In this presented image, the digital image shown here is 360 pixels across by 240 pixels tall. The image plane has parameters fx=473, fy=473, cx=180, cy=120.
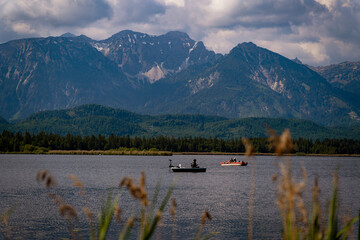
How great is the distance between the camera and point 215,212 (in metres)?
56.4

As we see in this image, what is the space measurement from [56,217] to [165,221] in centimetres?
1186

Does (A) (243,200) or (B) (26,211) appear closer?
(B) (26,211)

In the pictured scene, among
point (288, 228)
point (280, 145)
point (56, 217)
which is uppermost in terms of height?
point (280, 145)

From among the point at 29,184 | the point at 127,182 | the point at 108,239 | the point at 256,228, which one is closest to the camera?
the point at 127,182

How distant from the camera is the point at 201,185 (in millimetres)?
94188

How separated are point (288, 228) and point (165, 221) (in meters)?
41.9

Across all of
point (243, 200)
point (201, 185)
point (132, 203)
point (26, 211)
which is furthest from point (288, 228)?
point (201, 185)

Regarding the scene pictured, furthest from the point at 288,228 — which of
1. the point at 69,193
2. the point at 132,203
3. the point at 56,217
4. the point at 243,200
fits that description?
the point at 69,193

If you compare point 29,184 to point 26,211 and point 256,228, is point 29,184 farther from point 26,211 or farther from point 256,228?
point 256,228

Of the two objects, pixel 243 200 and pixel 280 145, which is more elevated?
pixel 280 145

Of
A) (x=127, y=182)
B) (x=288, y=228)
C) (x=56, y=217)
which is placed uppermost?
(x=127, y=182)

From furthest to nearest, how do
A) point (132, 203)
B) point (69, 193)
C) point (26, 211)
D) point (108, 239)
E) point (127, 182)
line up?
point (69, 193)
point (132, 203)
point (26, 211)
point (108, 239)
point (127, 182)

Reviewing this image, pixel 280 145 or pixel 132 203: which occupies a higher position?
pixel 280 145

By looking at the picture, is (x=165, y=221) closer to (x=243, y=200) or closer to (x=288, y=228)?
(x=243, y=200)
